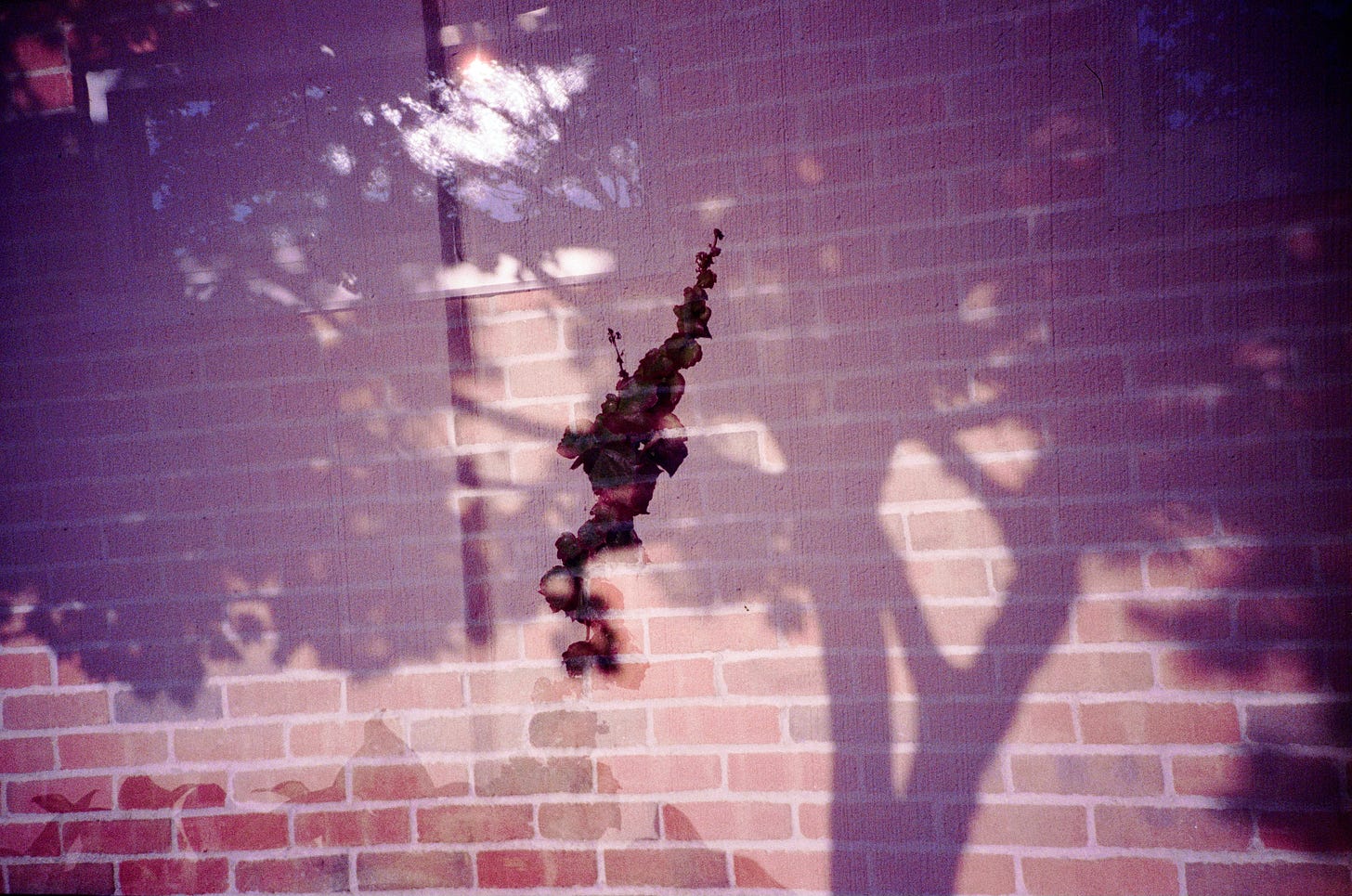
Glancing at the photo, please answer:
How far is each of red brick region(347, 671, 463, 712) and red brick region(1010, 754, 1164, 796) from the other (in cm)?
148

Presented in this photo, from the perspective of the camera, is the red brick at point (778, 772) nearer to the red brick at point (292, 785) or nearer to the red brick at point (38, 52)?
the red brick at point (292, 785)

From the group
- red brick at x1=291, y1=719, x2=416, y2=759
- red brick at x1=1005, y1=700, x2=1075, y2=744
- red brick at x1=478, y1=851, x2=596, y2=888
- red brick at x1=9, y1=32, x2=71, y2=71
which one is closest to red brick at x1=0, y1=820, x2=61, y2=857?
red brick at x1=291, y1=719, x2=416, y2=759

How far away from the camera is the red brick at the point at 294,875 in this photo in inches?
70.9

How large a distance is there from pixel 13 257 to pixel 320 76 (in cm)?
106

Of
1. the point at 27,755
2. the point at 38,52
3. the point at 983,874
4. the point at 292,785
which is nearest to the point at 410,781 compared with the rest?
the point at 292,785

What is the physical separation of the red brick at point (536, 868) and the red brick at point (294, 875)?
414 mm

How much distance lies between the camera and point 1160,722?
5.16 ft

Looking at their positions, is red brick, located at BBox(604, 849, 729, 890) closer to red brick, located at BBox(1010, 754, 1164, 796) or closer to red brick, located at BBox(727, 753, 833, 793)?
red brick, located at BBox(727, 753, 833, 793)

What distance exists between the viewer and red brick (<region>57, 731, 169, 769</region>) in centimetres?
184

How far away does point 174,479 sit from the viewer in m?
1.83

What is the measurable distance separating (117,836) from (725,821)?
5.75 ft

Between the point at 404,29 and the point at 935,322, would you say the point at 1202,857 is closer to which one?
the point at 935,322

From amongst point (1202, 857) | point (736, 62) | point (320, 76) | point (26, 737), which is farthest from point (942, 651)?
point (26, 737)

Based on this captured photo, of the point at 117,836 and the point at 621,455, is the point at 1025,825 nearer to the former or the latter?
the point at 621,455
